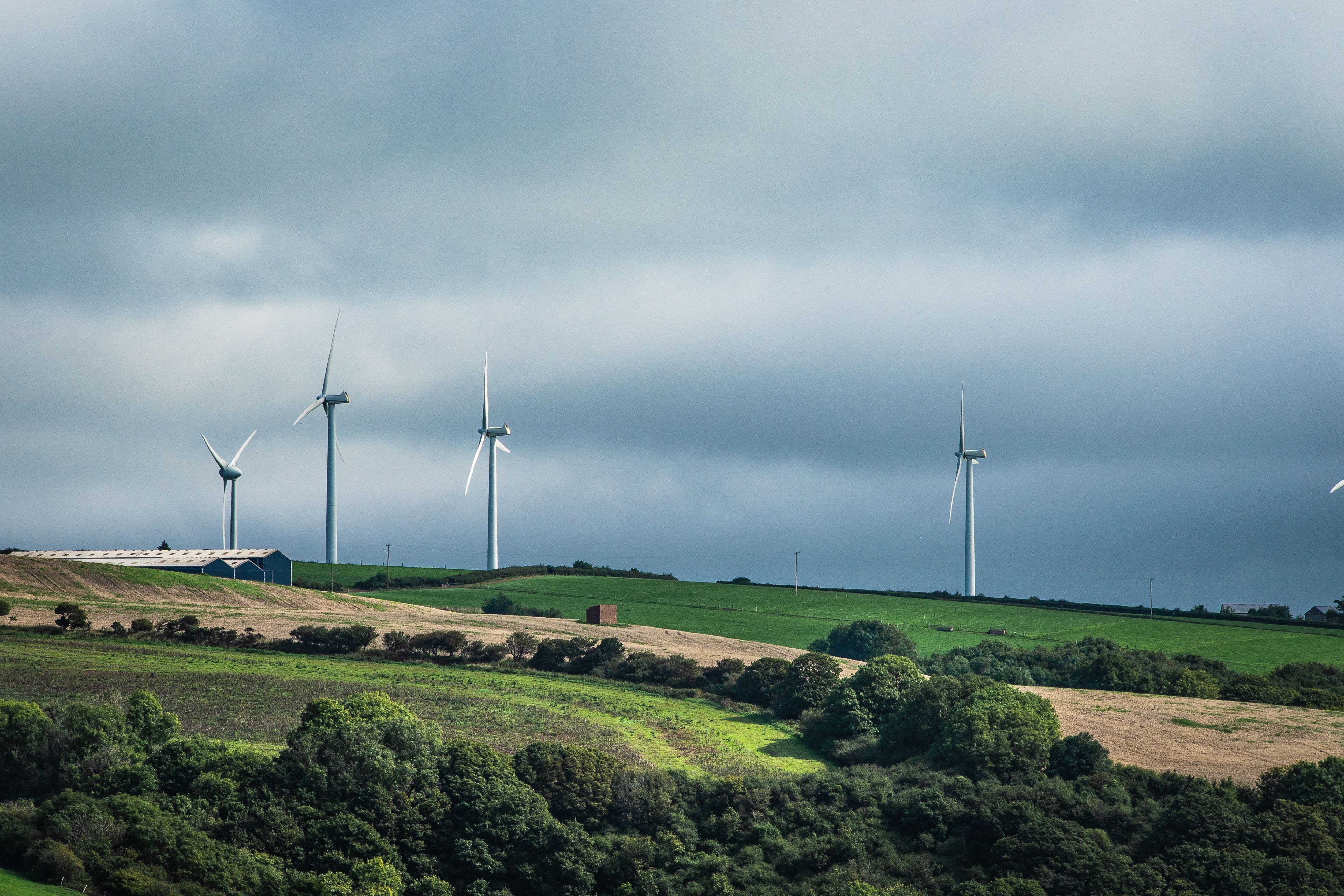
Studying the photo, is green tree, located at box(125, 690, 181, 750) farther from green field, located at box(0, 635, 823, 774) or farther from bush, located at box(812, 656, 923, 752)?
bush, located at box(812, 656, 923, 752)

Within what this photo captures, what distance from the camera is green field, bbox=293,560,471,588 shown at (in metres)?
164

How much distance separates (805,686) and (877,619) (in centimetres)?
5600

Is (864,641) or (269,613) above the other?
(269,613)

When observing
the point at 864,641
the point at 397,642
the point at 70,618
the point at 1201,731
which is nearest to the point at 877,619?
the point at 864,641

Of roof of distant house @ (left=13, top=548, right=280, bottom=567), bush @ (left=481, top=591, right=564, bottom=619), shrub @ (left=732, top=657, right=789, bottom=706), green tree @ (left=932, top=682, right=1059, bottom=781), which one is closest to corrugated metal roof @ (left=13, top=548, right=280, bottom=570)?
roof of distant house @ (left=13, top=548, right=280, bottom=567)

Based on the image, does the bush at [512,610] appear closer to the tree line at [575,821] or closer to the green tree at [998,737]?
the green tree at [998,737]

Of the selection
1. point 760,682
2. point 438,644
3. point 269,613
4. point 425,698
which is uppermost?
point 269,613

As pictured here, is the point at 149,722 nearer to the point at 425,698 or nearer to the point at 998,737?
the point at 425,698

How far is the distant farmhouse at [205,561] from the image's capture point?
5482 inches

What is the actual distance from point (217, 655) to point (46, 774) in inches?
1453

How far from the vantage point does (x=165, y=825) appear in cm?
4794

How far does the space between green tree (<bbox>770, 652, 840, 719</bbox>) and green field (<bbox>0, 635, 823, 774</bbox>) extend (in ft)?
7.43

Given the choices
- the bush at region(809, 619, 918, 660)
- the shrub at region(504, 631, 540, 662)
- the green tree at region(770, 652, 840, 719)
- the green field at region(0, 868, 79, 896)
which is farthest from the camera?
the bush at region(809, 619, 918, 660)

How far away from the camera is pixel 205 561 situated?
14025 cm
